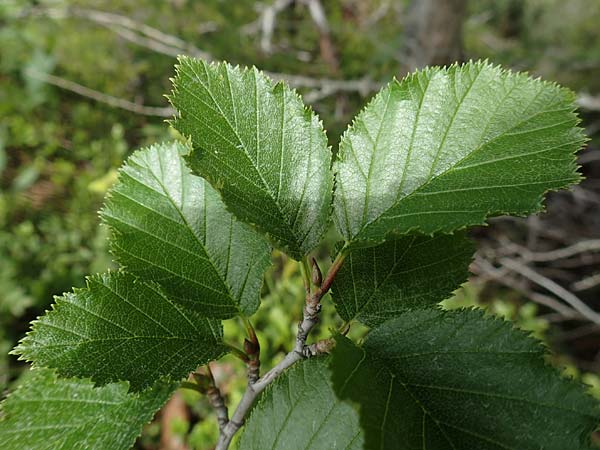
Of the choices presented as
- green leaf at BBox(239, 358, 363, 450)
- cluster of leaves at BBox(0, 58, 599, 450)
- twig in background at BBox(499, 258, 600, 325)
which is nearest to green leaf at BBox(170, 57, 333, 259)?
cluster of leaves at BBox(0, 58, 599, 450)

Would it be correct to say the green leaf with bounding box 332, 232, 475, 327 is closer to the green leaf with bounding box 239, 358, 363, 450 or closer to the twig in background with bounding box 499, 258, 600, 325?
the green leaf with bounding box 239, 358, 363, 450

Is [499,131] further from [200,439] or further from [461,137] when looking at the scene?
[200,439]

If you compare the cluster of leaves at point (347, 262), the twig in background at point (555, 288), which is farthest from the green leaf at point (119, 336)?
the twig in background at point (555, 288)

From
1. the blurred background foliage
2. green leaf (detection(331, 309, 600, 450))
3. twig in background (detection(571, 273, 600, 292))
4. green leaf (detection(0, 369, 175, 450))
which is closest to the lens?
green leaf (detection(331, 309, 600, 450))

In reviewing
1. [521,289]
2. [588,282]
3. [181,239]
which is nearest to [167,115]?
[521,289]

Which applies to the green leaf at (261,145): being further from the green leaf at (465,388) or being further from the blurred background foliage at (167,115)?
the blurred background foliage at (167,115)

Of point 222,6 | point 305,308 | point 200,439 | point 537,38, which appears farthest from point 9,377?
point 537,38

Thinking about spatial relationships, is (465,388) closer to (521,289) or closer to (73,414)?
(73,414)
